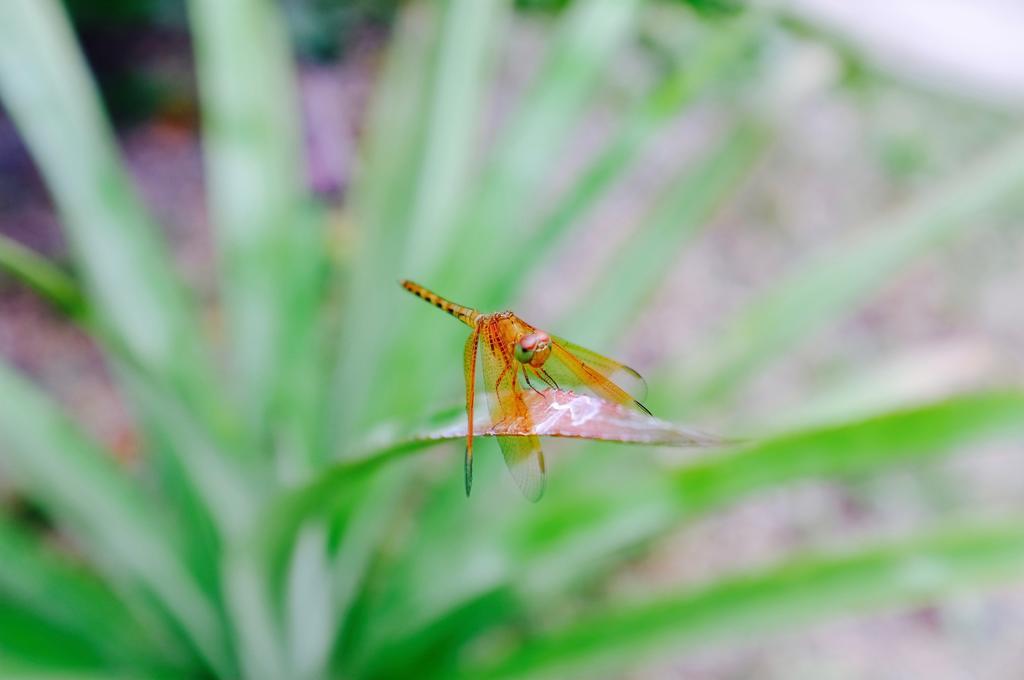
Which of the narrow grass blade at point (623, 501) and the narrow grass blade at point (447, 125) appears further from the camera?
the narrow grass blade at point (447, 125)

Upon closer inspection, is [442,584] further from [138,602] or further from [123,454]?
[123,454]

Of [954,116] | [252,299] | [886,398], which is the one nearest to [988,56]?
[954,116]

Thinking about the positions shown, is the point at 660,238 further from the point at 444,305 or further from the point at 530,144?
the point at 444,305

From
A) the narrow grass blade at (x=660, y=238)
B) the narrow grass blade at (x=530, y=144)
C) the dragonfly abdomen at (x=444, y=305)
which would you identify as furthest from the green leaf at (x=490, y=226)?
the dragonfly abdomen at (x=444, y=305)

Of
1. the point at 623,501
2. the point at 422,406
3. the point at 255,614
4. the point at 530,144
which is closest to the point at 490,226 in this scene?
the point at 530,144

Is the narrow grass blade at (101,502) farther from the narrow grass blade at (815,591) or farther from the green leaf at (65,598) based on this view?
the narrow grass blade at (815,591)

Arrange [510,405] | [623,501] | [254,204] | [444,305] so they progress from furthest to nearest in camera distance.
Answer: [254,204] → [623,501] → [444,305] → [510,405]
